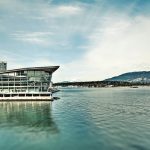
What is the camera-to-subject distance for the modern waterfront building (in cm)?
16338

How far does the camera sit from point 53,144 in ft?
180

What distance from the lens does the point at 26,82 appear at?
167625mm

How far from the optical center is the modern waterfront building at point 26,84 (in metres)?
163

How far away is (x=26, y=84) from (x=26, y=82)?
1.27 meters

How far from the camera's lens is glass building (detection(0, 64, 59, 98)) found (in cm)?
16450

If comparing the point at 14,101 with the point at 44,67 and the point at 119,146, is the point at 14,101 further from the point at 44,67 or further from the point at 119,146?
the point at 119,146

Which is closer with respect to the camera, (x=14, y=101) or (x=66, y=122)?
(x=66, y=122)

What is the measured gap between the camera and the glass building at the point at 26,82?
16450cm

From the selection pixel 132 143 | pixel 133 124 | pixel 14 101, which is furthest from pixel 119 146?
pixel 14 101

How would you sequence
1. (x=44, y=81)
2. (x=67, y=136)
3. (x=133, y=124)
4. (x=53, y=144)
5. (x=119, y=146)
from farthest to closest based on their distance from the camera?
(x=44, y=81) → (x=133, y=124) → (x=67, y=136) → (x=53, y=144) → (x=119, y=146)

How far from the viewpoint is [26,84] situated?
16712 cm

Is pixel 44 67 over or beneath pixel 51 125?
over

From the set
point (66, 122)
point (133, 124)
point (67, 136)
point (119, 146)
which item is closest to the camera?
point (119, 146)

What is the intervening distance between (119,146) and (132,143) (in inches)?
135
